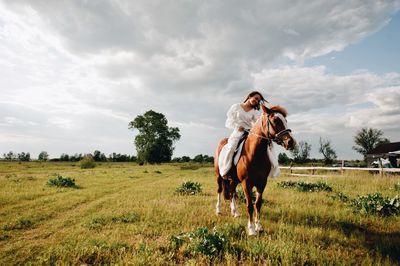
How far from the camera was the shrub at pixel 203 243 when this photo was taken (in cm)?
489

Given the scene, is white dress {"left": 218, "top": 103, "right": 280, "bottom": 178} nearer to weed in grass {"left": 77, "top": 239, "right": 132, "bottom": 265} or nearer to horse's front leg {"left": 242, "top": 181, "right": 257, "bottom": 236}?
horse's front leg {"left": 242, "top": 181, "right": 257, "bottom": 236}

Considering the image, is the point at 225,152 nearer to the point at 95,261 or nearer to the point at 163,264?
the point at 163,264

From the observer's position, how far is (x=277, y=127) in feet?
19.0

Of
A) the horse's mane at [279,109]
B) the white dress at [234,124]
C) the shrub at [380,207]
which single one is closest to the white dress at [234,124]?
the white dress at [234,124]

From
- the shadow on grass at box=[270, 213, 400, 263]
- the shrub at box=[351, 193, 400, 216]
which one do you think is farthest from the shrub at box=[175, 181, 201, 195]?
the shrub at box=[351, 193, 400, 216]

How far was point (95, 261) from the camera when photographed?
4.82 m

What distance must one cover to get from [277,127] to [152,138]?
59.0 m

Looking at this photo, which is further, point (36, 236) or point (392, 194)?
point (392, 194)

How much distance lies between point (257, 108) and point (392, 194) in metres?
8.39

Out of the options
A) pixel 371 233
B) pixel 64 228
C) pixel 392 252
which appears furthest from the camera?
pixel 64 228

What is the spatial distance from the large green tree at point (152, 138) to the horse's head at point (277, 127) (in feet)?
187

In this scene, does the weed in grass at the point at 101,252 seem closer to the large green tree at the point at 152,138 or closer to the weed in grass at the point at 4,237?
the weed in grass at the point at 4,237

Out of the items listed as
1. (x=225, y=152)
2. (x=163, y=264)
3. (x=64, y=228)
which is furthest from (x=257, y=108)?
(x=64, y=228)

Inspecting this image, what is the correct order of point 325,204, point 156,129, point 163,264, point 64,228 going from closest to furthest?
point 163,264 → point 64,228 → point 325,204 → point 156,129
